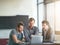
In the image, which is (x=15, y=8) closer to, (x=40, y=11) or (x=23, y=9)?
(x=23, y=9)

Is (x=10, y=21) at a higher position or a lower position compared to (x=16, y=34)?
higher

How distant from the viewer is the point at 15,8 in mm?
7570

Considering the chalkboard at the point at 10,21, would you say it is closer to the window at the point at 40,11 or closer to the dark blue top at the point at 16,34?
the window at the point at 40,11

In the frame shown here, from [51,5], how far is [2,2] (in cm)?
228

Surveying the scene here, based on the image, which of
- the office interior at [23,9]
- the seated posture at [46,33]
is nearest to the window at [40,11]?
the office interior at [23,9]

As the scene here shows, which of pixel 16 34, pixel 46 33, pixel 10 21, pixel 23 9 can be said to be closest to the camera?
pixel 16 34

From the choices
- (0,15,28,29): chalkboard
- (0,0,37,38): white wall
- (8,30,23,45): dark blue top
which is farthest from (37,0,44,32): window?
(8,30,23,45): dark blue top

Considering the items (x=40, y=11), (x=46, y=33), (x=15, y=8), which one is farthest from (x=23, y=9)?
(x=46, y=33)

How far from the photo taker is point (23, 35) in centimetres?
388

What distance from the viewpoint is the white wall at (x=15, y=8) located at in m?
7.54

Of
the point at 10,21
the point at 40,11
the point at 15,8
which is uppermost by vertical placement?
the point at 15,8

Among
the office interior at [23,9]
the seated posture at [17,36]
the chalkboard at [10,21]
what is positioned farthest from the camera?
the office interior at [23,9]

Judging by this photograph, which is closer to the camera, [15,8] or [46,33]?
[46,33]

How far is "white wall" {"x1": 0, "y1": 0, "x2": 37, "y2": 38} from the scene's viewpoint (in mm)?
7539
